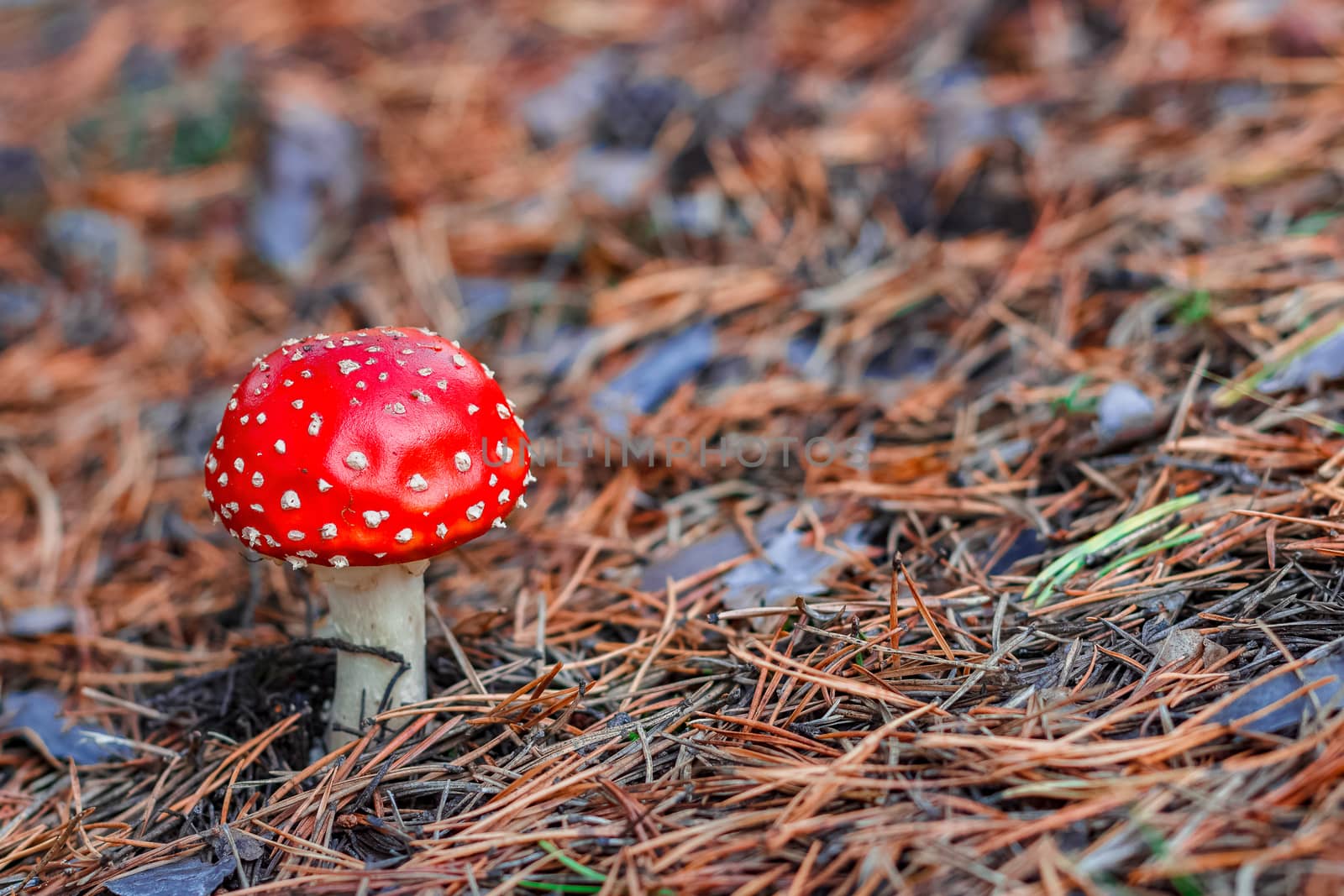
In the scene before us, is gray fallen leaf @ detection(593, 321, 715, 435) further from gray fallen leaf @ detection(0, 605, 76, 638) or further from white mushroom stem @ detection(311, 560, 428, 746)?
gray fallen leaf @ detection(0, 605, 76, 638)

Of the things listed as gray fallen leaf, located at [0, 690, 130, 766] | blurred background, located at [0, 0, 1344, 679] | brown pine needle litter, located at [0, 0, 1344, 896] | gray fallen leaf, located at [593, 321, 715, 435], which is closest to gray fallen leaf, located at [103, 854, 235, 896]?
brown pine needle litter, located at [0, 0, 1344, 896]

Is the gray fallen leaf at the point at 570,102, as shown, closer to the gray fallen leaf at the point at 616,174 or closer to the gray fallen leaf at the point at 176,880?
the gray fallen leaf at the point at 616,174

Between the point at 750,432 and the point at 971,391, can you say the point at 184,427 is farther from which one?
the point at 971,391

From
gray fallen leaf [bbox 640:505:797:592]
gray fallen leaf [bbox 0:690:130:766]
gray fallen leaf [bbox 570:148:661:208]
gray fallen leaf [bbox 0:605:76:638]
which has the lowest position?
gray fallen leaf [bbox 0:605:76:638]

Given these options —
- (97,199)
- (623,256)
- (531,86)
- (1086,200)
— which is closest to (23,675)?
(623,256)

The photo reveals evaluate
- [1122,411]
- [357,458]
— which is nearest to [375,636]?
[357,458]
